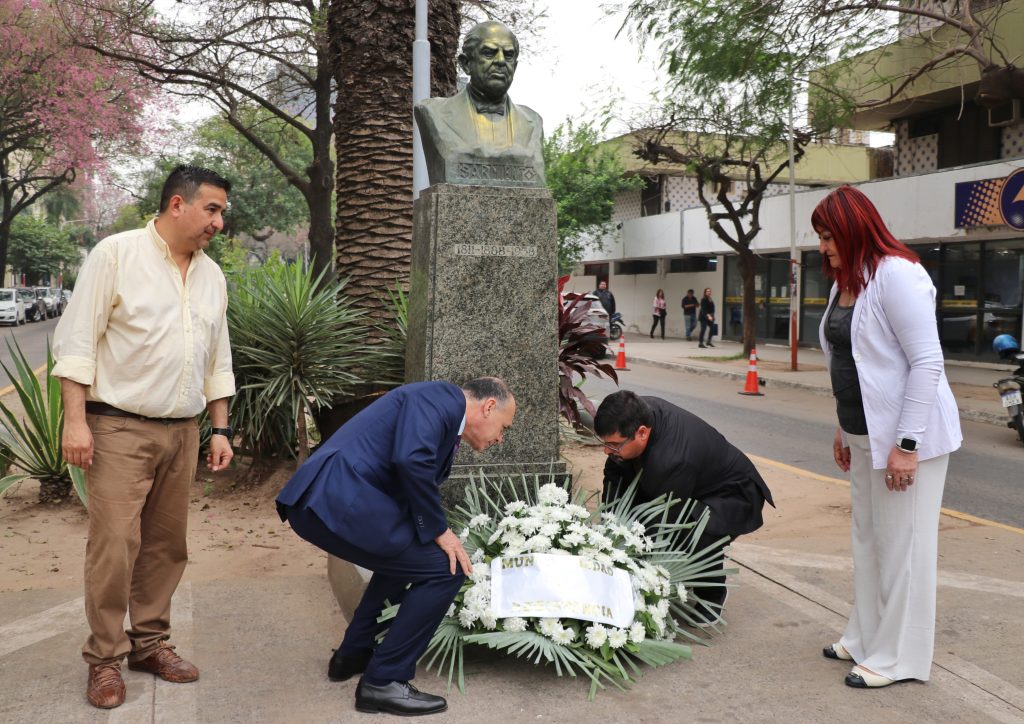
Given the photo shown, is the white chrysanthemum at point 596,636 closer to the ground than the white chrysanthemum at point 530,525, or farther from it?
closer to the ground

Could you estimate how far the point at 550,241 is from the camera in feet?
16.6

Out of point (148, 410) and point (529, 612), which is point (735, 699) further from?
point (148, 410)

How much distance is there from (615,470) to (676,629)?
2.79 feet

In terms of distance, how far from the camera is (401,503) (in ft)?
11.2

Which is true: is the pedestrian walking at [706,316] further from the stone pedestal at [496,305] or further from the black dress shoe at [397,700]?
the black dress shoe at [397,700]

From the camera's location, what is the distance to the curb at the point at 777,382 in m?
12.4

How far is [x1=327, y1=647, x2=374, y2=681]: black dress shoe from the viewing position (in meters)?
3.76

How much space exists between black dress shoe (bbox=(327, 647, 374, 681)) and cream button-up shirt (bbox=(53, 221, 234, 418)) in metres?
1.11

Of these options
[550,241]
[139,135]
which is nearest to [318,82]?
[139,135]

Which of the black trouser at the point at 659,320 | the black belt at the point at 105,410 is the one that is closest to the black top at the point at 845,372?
the black belt at the point at 105,410

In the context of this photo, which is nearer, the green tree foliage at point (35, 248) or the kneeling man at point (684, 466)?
the kneeling man at point (684, 466)

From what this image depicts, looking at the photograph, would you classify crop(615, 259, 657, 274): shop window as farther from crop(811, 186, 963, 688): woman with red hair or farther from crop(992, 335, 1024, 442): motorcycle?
crop(811, 186, 963, 688): woman with red hair

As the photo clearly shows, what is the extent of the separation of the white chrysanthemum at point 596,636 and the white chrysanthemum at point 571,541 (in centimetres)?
40

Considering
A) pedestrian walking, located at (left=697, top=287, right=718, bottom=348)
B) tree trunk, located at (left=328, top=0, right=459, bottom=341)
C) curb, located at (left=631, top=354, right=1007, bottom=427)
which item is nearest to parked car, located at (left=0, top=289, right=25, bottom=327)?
curb, located at (left=631, top=354, right=1007, bottom=427)
